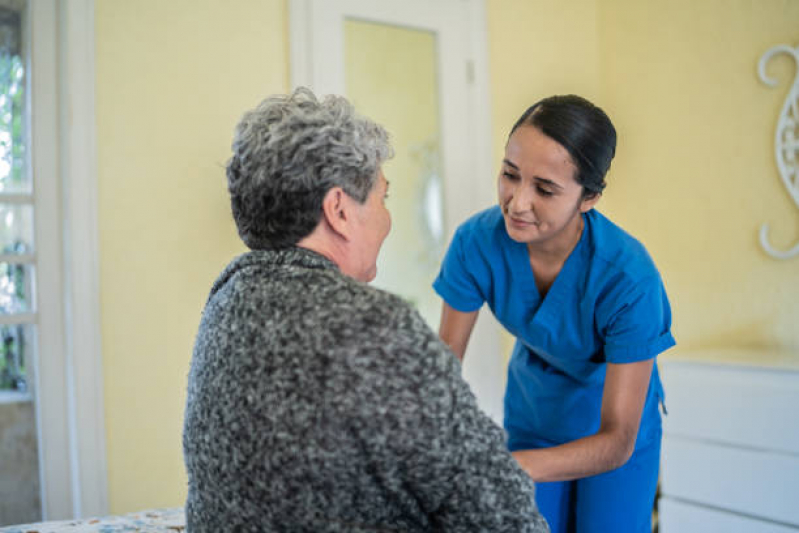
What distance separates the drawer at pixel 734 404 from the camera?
2035mm

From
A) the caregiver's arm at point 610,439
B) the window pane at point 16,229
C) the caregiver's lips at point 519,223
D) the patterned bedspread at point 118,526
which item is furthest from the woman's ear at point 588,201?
the window pane at point 16,229

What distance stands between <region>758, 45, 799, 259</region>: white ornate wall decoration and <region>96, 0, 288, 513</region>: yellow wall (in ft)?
6.68

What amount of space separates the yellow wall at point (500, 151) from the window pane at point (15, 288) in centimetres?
25

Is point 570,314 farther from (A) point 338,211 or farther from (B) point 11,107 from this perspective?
(B) point 11,107

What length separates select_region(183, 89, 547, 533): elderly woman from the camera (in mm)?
709

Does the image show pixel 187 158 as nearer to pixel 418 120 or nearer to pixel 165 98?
pixel 165 98

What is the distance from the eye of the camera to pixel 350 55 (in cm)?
258

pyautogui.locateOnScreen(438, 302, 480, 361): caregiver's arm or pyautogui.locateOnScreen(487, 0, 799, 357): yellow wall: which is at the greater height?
pyautogui.locateOnScreen(487, 0, 799, 357): yellow wall

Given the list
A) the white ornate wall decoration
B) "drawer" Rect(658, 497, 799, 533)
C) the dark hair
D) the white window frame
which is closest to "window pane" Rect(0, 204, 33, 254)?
the white window frame

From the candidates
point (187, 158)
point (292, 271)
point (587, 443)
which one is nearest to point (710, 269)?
point (587, 443)

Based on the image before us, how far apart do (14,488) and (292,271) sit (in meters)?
1.85

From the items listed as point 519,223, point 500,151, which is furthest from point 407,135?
point 519,223

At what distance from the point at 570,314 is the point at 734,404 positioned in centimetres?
114

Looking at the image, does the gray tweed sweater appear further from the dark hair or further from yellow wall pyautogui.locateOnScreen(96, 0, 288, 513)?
yellow wall pyautogui.locateOnScreen(96, 0, 288, 513)
